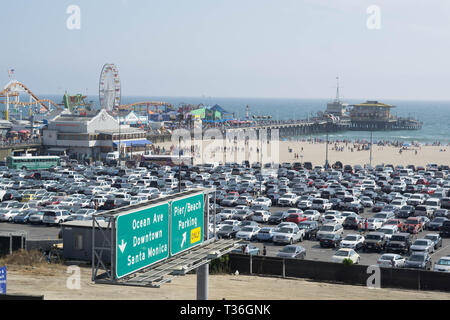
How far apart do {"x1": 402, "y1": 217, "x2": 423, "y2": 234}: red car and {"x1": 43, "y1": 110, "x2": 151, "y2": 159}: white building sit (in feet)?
133

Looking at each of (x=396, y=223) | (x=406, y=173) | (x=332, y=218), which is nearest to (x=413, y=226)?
(x=396, y=223)

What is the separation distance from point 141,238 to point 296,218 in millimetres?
24774

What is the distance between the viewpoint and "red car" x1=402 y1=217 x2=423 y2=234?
3334 cm

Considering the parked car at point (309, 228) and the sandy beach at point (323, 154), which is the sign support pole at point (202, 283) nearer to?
the parked car at point (309, 228)

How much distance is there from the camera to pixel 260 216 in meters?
36.4

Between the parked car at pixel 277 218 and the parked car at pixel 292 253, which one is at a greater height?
the parked car at pixel 292 253

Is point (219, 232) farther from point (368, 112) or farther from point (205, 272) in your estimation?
point (368, 112)

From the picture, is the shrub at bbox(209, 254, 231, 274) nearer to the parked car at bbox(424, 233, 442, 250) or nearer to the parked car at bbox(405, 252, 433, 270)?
the parked car at bbox(405, 252, 433, 270)

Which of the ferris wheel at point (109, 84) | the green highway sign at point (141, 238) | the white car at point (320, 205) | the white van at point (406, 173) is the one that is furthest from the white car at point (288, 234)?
the ferris wheel at point (109, 84)

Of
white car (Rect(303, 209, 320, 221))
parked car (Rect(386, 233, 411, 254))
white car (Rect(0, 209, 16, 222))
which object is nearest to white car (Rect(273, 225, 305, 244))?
parked car (Rect(386, 233, 411, 254))

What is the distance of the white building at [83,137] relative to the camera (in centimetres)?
6931

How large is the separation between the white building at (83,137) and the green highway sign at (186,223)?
56.7m

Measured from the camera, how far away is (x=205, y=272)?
12.4 m

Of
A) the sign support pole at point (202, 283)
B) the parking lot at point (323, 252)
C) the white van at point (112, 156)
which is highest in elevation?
the sign support pole at point (202, 283)
